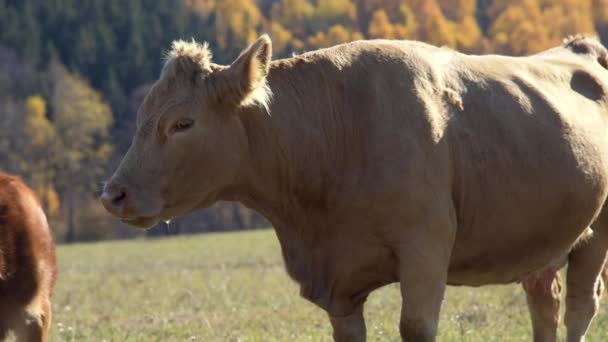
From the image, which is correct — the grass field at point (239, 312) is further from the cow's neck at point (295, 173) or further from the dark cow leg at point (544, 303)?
the cow's neck at point (295, 173)

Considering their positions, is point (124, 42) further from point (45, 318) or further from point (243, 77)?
point (243, 77)

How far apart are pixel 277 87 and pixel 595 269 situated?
3054 millimetres

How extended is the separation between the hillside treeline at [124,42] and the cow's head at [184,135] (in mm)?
75996

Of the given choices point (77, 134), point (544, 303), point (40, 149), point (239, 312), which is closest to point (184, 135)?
point (544, 303)

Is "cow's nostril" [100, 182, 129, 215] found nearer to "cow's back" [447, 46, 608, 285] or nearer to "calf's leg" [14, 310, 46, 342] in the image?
"calf's leg" [14, 310, 46, 342]

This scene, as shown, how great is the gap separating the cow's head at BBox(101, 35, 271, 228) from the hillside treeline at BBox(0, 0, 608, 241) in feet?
249

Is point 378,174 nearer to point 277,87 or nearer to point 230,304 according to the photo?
point 277,87

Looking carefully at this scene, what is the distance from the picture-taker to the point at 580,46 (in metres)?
8.73

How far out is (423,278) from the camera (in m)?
6.27

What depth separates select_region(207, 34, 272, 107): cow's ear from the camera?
Answer: 6.18 m

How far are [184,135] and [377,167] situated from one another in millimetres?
1111

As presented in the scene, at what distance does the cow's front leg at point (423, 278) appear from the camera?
20.6ft

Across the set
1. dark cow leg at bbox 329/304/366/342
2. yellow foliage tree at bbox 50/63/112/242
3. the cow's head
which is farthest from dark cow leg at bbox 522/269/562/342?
yellow foliage tree at bbox 50/63/112/242

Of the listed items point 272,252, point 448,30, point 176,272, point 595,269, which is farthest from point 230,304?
point 448,30
